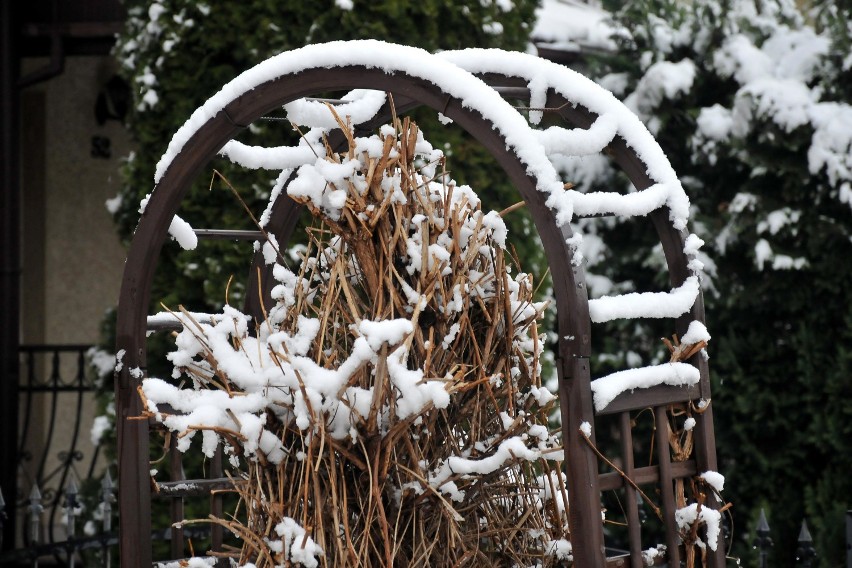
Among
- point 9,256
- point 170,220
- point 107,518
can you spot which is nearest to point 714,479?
point 170,220

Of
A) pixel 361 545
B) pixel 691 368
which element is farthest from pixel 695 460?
pixel 361 545

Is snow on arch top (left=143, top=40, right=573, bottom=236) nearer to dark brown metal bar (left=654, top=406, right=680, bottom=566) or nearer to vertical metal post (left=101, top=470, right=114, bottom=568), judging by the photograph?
dark brown metal bar (left=654, top=406, right=680, bottom=566)

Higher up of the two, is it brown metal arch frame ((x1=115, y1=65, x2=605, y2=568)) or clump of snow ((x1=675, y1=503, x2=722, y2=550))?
brown metal arch frame ((x1=115, y1=65, x2=605, y2=568))

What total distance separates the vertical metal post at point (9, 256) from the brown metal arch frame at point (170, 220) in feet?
9.13

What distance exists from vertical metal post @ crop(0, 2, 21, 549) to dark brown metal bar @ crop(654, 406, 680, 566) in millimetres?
3647

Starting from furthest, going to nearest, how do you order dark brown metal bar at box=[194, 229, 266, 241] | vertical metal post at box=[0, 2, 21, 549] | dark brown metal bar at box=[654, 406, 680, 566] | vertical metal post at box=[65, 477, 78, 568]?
vertical metal post at box=[0, 2, 21, 549] → vertical metal post at box=[65, 477, 78, 568] → dark brown metal bar at box=[194, 229, 266, 241] → dark brown metal bar at box=[654, 406, 680, 566]

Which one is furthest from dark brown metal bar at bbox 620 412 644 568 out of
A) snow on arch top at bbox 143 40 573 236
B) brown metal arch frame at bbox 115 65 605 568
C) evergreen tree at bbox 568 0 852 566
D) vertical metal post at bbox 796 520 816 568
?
evergreen tree at bbox 568 0 852 566

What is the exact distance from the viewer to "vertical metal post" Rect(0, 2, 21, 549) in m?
4.81

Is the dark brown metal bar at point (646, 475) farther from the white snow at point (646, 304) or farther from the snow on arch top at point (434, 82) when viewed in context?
the snow on arch top at point (434, 82)

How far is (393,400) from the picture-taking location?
6.30ft

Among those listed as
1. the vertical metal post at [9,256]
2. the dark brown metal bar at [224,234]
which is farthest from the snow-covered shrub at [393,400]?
the vertical metal post at [9,256]

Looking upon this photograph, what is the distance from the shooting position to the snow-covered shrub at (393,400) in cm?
194

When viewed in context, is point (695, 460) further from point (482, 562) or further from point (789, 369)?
point (789, 369)

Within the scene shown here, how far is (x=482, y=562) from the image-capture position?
209cm
